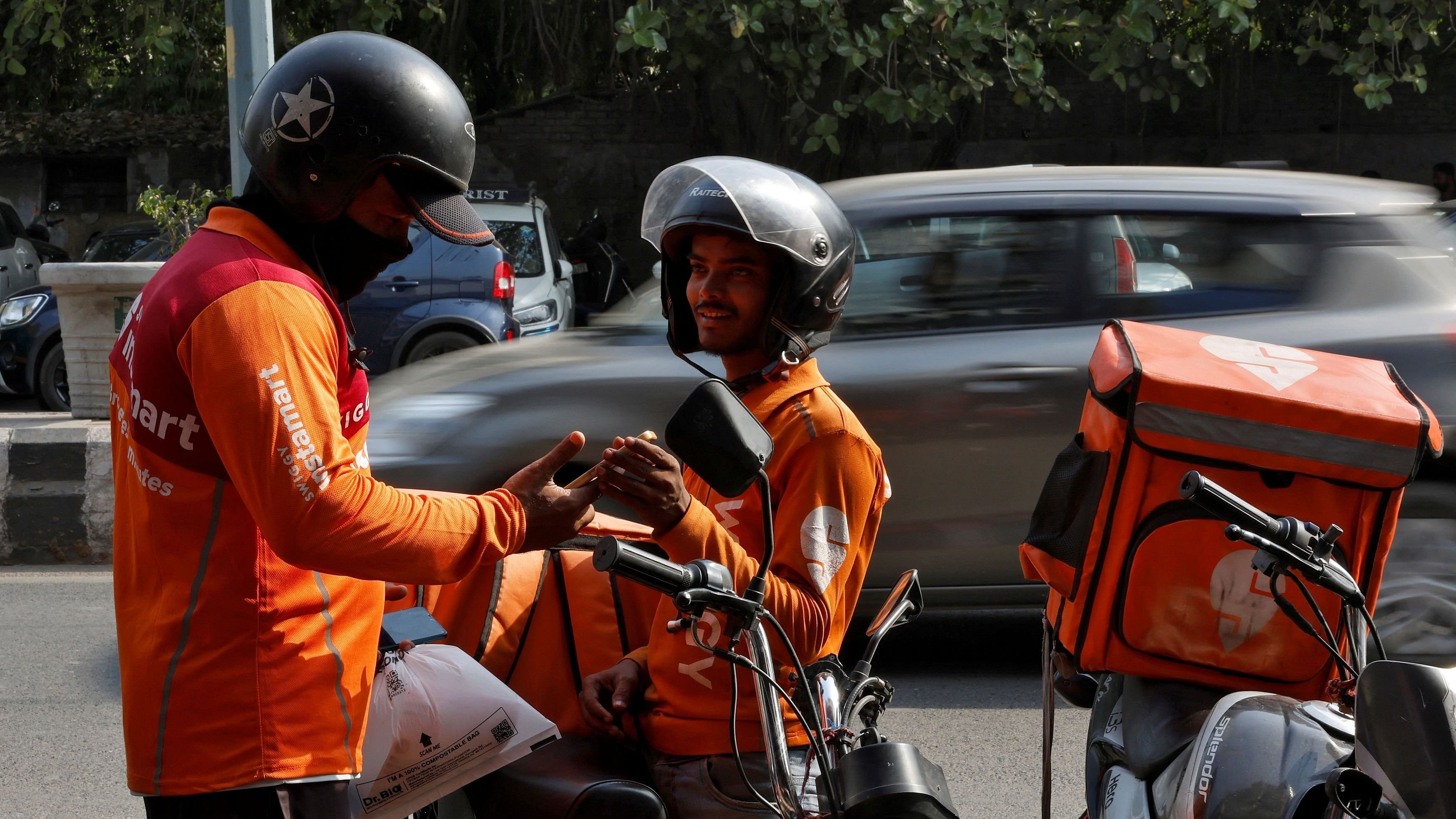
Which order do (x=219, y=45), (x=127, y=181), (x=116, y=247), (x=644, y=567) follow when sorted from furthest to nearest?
(x=127, y=181) < (x=219, y=45) < (x=116, y=247) < (x=644, y=567)

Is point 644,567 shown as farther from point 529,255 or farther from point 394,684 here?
point 529,255

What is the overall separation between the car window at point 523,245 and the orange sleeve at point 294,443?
1011cm

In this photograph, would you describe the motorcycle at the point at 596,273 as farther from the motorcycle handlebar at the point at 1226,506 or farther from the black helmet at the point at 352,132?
the motorcycle handlebar at the point at 1226,506

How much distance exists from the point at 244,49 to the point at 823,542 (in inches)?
206

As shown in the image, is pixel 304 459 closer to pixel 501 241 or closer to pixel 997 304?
pixel 997 304

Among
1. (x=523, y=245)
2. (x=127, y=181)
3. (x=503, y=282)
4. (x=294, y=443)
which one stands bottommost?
(x=127, y=181)

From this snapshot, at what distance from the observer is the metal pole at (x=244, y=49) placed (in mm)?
6312

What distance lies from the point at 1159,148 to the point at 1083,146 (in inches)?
36.6

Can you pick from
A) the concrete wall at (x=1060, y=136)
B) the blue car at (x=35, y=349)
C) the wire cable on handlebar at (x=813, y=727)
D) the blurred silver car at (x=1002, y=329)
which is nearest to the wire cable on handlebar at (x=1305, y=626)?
the wire cable on handlebar at (x=813, y=727)

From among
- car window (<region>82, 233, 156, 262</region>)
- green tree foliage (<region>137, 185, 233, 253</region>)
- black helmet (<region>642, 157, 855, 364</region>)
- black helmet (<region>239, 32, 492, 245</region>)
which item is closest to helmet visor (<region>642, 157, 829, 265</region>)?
black helmet (<region>642, 157, 855, 364</region>)

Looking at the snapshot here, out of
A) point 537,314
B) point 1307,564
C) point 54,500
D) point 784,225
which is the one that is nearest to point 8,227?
point 537,314

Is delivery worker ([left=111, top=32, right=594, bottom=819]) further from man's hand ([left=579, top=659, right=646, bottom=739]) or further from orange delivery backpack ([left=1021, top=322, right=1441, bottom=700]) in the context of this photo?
orange delivery backpack ([left=1021, top=322, right=1441, bottom=700])

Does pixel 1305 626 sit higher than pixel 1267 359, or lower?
Answer: lower

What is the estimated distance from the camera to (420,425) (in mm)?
5023
